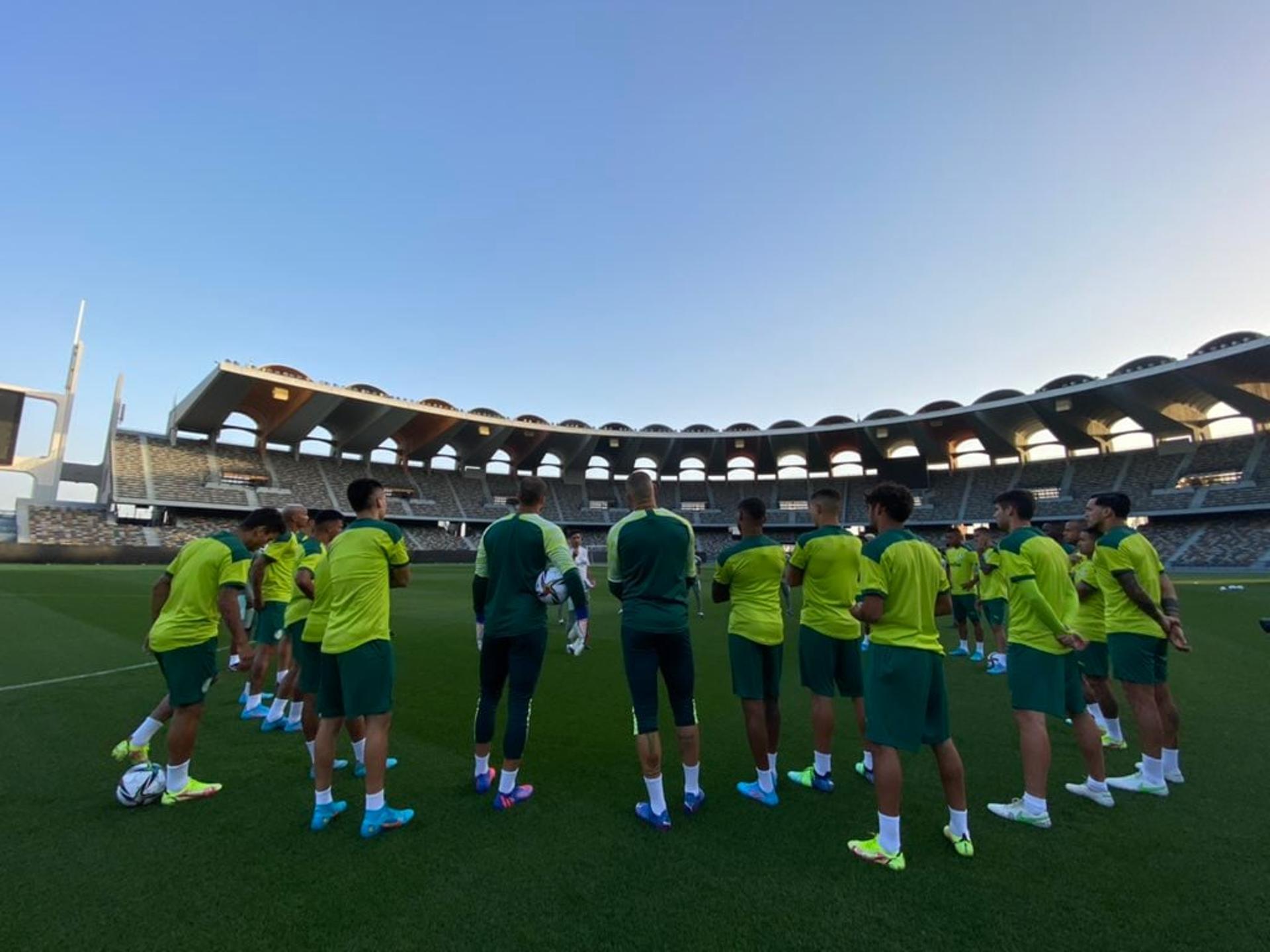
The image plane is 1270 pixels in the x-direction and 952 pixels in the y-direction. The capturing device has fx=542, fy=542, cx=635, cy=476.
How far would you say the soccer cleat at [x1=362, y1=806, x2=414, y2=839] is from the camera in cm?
313

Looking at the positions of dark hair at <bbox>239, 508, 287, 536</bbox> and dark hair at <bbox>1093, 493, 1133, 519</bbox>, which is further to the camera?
dark hair at <bbox>1093, 493, 1133, 519</bbox>

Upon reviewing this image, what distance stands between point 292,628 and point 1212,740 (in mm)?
8189

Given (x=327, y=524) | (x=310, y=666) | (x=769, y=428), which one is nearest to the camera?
(x=310, y=666)

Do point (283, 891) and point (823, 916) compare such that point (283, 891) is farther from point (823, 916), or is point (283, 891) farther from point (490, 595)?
point (823, 916)

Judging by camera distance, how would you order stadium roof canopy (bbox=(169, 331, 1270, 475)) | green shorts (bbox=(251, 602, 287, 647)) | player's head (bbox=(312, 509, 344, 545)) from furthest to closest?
stadium roof canopy (bbox=(169, 331, 1270, 475)) → green shorts (bbox=(251, 602, 287, 647)) → player's head (bbox=(312, 509, 344, 545))

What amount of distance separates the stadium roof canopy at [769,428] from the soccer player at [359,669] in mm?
40447

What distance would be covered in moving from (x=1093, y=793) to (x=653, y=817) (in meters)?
3.05

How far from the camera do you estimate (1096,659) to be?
15.5 ft

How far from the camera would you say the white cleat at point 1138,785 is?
3789 mm

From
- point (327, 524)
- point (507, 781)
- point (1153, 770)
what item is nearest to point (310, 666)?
point (327, 524)

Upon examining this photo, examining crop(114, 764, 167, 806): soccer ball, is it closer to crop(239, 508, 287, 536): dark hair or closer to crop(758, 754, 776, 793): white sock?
crop(239, 508, 287, 536): dark hair

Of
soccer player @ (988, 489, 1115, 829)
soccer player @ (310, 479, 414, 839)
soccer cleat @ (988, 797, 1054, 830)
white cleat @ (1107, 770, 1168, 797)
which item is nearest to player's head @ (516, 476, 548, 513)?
soccer player @ (310, 479, 414, 839)

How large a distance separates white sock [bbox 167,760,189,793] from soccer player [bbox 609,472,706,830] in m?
3.05

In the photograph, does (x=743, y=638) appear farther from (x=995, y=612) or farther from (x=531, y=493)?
(x=995, y=612)
